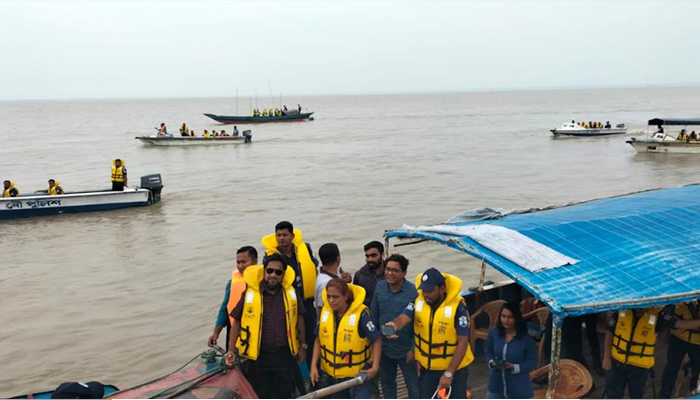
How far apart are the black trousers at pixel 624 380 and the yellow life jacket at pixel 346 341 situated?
2130mm

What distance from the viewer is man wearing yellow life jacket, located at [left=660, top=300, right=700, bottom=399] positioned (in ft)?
15.4

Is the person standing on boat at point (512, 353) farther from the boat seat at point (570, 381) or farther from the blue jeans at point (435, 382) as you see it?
the boat seat at point (570, 381)

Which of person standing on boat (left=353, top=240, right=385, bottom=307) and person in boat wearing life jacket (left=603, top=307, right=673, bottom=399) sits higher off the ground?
person standing on boat (left=353, top=240, right=385, bottom=307)

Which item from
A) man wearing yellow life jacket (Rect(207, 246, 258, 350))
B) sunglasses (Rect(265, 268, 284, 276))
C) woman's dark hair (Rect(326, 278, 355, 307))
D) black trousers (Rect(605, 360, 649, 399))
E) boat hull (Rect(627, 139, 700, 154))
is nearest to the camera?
woman's dark hair (Rect(326, 278, 355, 307))

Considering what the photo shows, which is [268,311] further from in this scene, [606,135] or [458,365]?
[606,135]

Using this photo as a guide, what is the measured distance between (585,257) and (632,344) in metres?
0.80

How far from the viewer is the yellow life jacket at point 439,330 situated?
4.05m

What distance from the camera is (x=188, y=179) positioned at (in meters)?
26.1

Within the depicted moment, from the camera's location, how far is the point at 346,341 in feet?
13.4

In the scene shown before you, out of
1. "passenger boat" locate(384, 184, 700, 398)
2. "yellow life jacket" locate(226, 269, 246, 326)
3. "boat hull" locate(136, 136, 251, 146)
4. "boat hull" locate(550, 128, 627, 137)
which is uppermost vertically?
"boat hull" locate(550, 128, 627, 137)

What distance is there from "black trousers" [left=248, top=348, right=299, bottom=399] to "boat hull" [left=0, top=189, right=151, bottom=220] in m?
15.4

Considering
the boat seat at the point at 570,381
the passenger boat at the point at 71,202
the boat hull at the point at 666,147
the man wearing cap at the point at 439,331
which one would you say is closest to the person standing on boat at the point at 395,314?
the man wearing cap at the point at 439,331

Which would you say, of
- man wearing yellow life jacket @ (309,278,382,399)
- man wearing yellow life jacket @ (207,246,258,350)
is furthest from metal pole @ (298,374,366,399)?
man wearing yellow life jacket @ (207,246,258,350)

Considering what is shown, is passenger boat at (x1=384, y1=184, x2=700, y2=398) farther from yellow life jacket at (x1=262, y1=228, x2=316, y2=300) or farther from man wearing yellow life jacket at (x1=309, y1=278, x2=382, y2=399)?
man wearing yellow life jacket at (x1=309, y1=278, x2=382, y2=399)
